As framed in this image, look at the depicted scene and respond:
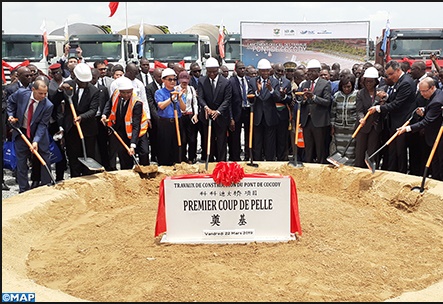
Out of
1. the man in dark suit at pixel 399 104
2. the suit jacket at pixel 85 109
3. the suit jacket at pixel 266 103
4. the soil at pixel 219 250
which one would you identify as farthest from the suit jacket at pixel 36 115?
the man in dark suit at pixel 399 104

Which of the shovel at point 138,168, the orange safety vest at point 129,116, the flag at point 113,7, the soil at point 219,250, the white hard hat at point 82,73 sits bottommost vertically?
the soil at point 219,250

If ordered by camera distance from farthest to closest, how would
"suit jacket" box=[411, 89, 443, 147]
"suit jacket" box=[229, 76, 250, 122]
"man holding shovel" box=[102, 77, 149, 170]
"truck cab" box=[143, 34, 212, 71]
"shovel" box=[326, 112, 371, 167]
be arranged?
"truck cab" box=[143, 34, 212, 71] < "suit jacket" box=[229, 76, 250, 122] < "shovel" box=[326, 112, 371, 167] < "man holding shovel" box=[102, 77, 149, 170] < "suit jacket" box=[411, 89, 443, 147]

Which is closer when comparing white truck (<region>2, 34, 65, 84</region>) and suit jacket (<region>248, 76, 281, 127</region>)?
suit jacket (<region>248, 76, 281, 127</region>)

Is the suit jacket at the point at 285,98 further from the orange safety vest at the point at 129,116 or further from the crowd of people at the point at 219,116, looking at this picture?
the orange safety vest at the point at 129,116

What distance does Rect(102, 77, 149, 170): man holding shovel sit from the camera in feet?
23.2

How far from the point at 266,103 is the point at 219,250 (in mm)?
4226

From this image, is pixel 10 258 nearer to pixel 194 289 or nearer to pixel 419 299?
pixel 194 289

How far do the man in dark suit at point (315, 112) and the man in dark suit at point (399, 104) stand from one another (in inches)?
36.0

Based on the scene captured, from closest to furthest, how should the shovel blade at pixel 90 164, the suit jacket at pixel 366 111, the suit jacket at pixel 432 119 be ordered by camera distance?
the suit jacket at pixel 432 119 < the shovel blade at pixel 90 164 < the suit jacket at pixel 366 111

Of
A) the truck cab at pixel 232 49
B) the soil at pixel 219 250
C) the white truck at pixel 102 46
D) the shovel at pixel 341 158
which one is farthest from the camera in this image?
the truck cab at pixel 232 49

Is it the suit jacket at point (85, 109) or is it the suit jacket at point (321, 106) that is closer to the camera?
the suit jacket at point (85, 109)

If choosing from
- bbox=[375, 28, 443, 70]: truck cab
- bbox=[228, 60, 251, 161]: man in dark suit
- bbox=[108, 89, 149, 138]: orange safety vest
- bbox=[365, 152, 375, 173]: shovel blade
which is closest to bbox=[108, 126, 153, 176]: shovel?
bbox=[108, 89, 149, 138]: orange safety vest

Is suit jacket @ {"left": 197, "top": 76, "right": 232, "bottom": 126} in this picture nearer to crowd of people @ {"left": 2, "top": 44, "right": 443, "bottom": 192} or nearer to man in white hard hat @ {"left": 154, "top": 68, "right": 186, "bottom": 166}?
crowd of people @ {"left": 2, "top": 44, "right": 443, "bottom": 192}

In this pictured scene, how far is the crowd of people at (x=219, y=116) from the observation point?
268 inches
